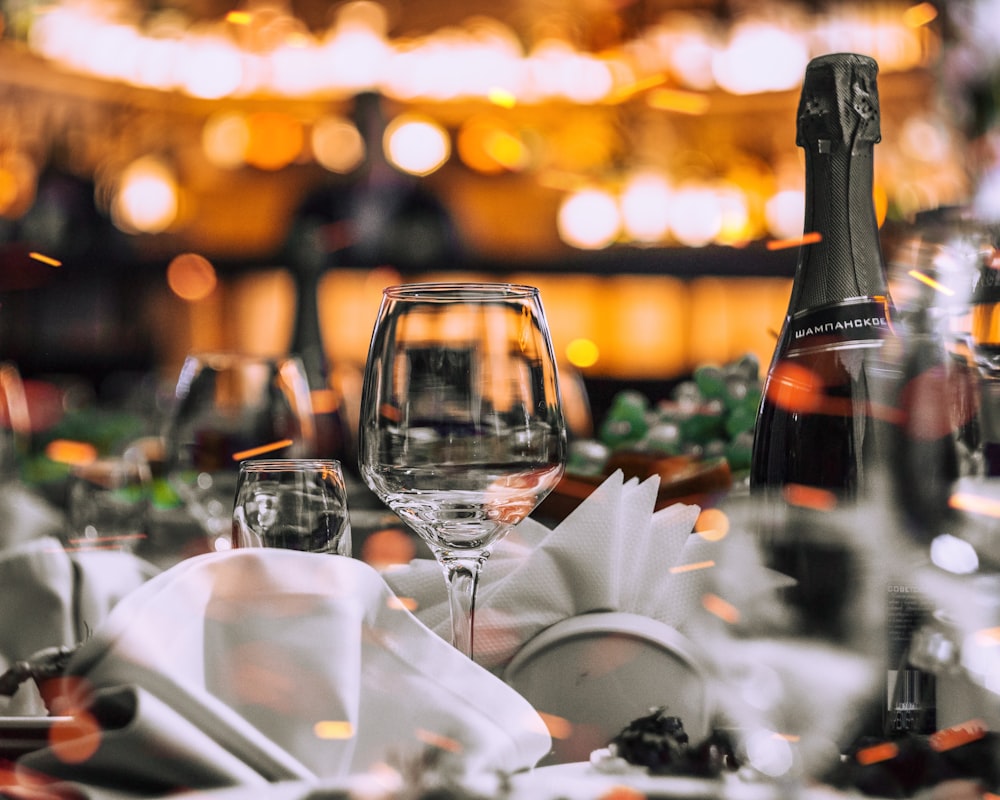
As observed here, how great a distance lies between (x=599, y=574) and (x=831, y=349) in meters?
0.22

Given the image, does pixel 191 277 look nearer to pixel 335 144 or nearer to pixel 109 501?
pixel 335 144

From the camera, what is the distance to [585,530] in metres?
0.47

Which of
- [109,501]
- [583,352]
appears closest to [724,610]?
[109,501]

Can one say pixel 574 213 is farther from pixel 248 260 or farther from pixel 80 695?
pixel 80 695

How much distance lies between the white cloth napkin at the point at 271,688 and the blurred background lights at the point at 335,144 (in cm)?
417

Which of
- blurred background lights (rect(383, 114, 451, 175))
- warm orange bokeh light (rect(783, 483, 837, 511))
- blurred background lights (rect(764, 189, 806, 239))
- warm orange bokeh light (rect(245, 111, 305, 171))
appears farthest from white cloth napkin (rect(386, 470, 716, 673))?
warm orange bokeh light (rect(245, 111, 305, 171))

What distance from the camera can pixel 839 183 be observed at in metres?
0.59

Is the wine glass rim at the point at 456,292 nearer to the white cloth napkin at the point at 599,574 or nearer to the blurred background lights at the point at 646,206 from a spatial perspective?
the white cloth napkin at the point at 599,574

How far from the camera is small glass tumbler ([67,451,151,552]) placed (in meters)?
0.83

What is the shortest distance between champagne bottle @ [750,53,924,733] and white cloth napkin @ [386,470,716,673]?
0.26 ft

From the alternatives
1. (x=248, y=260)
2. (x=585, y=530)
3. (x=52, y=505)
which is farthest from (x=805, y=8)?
(x=585, y=530)

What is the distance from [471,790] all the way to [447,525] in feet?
0.47

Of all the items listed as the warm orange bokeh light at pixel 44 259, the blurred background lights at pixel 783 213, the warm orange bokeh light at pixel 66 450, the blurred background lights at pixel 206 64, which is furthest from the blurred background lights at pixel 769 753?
the blurred background lights at pixel 206 64

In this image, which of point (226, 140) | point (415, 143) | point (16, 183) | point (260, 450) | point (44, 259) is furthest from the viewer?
point (226, 140)
